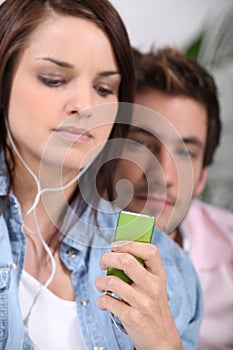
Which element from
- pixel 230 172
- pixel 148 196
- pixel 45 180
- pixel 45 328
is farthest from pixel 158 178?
pixel 230 172

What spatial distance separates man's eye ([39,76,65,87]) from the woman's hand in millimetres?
253

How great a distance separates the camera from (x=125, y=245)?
2.42 ft

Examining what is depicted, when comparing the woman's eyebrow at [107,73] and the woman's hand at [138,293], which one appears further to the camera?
the woman's eyebrow at [107,73]

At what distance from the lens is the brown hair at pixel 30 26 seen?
83 centimetres

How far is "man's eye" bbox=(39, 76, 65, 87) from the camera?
83 centimetres

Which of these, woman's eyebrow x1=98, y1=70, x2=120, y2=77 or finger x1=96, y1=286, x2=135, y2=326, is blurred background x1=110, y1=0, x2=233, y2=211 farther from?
finger x1=96, y1=286, x2=135, y2=326

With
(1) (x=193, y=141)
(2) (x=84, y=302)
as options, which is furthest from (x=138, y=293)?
(1) (x=193, y=141)

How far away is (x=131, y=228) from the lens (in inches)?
29.2

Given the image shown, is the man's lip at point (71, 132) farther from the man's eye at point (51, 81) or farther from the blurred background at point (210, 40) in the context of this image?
the blurred background at point (210, 40)

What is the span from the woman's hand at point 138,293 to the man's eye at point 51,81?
0.25 m

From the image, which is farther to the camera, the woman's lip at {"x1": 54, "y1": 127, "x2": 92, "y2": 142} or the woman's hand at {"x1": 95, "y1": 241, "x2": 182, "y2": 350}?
the woman's lip at {"x1": 54, "y1": 127, "x2": 92, "y2": 142}

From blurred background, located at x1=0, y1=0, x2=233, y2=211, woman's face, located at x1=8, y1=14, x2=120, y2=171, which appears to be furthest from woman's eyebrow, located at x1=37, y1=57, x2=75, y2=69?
blurred background, located at x1=0, y1=0, x2=233, y2=211

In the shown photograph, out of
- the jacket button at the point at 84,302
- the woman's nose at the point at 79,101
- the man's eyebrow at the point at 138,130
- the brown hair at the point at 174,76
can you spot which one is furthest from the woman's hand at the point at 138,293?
the brown hair at the point at 174,76

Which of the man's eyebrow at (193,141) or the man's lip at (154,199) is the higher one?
the man's eyebrow at (193,141)
